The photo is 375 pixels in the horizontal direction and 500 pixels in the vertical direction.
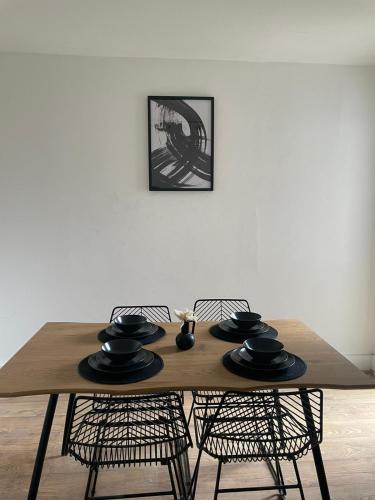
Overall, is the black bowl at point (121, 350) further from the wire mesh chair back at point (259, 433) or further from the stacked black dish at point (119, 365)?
the wire mesh chair back at point (259, 433)

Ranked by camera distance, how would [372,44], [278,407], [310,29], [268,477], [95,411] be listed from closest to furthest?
[95,411], [278,407], [268,477], [310,29], [372,44]

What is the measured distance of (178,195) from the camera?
2725 millimetres

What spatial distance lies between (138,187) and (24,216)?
87cm

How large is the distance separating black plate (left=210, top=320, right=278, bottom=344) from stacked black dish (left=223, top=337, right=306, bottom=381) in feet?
0.63

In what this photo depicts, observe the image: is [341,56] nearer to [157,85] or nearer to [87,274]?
[157,85]

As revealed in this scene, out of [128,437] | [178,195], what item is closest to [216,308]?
[178,195]

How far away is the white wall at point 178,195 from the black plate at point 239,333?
102cm

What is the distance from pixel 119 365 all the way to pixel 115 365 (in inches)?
0.6

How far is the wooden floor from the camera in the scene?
1727 millimetres

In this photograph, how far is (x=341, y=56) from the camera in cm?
256

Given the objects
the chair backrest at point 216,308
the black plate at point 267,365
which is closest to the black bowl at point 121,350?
the black plate at point 267,365

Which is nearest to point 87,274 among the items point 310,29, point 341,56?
point 310,29

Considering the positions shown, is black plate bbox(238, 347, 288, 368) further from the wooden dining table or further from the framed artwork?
the framed artwork

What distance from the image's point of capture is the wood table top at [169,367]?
4.31 feet
